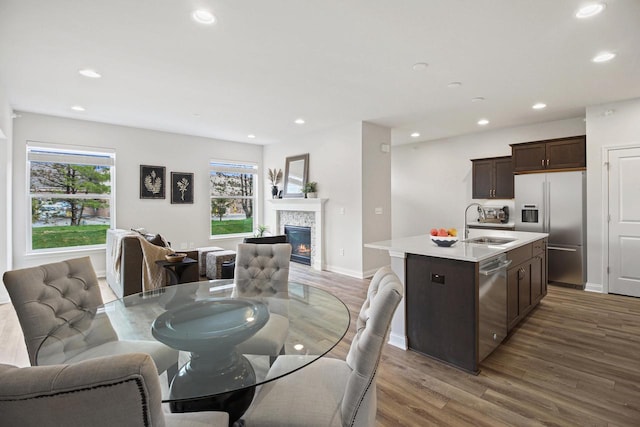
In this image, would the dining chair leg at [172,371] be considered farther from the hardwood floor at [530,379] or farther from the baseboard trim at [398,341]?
the baseboard trim at [398,341]

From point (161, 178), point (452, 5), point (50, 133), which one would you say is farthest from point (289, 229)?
point (452, 5)

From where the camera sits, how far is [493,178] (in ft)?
19.2

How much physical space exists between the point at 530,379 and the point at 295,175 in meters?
5.20

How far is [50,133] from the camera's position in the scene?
496 cm

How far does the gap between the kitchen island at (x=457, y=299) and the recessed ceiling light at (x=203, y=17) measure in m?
2.29

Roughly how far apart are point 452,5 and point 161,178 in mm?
5611

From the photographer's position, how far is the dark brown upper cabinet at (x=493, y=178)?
5660 millimetres

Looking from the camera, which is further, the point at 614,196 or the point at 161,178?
the point at 161,178

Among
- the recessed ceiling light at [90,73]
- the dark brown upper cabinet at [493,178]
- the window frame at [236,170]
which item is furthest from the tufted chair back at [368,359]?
the window frame at [236,170]

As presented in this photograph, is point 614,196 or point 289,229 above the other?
point 614,196

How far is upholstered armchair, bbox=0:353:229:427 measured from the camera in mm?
582

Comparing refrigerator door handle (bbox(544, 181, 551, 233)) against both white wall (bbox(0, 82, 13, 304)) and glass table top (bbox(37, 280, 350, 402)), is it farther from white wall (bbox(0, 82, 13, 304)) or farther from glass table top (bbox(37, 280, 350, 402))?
white wall (bbox(0, 82, 13, 304))

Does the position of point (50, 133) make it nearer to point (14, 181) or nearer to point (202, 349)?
point (14, 181)

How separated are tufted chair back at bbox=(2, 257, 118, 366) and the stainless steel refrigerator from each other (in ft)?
18.4
